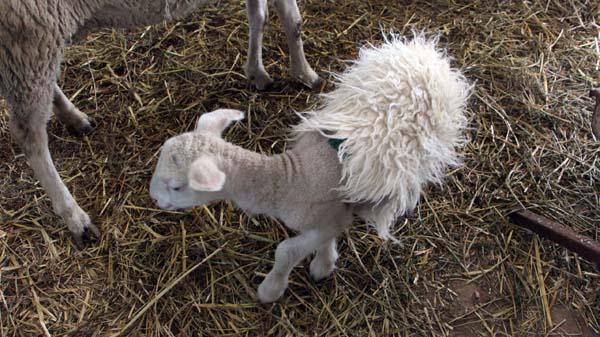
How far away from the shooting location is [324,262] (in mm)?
2109

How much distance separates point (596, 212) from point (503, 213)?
41cm

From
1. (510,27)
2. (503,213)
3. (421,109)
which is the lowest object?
(503,213)

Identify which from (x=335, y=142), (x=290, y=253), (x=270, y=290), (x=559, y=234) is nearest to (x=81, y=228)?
(x=270, y=290)

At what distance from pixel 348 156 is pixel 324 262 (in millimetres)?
550

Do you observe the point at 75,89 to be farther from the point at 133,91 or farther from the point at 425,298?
the point at 425,298

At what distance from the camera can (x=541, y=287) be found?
217cm

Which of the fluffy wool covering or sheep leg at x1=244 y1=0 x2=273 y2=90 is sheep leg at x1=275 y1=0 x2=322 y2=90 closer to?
sheep leg at x1=244 y1=0 x2=273 y2=90

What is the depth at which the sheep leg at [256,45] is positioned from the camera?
2.69m

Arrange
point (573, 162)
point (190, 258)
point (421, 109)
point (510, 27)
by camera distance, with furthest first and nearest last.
→ point (510, 27), point (573, 162), point (190, 258), point (421, 109)

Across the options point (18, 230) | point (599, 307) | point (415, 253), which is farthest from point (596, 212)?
point (18, 230)

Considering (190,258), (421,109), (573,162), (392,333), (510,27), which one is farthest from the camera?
(510,27)

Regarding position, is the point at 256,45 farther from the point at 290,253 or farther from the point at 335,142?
the point at 290,253

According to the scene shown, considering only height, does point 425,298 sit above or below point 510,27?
below

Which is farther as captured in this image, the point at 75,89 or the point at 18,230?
the point at 75,89
